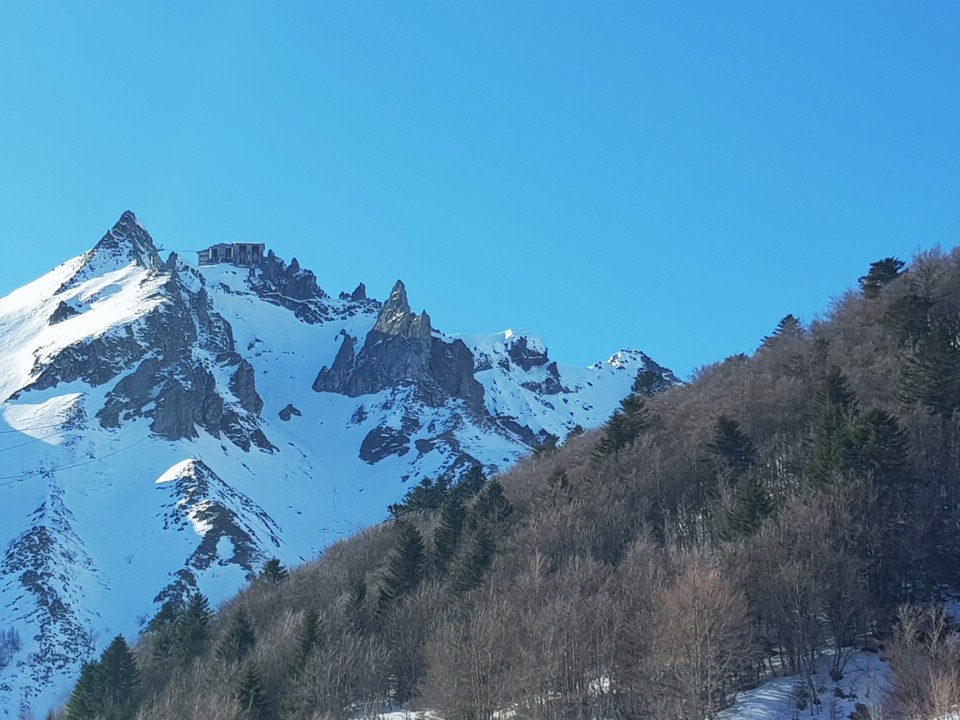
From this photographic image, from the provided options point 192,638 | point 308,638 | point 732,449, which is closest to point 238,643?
point 192,638

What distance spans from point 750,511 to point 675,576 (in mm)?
4587

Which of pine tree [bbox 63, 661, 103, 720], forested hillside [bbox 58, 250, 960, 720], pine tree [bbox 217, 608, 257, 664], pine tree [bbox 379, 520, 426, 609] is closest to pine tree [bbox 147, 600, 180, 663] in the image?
forested hillside [bbox 58, 250, 960, 720]

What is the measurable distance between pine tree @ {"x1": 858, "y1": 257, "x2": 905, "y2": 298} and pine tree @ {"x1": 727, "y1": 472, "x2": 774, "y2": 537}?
3164 cm

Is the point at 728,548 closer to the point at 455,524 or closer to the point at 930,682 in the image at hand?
the point at 930,682

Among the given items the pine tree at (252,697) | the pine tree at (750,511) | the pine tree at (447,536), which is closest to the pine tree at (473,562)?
the pine tree at (447,536)

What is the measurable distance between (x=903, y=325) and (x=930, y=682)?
3166cm

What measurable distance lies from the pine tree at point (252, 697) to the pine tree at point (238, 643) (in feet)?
31.8

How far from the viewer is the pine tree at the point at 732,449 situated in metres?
59.1

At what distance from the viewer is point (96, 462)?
589 ft

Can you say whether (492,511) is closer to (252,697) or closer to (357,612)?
(357,612)

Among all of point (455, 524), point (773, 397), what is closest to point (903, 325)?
point (773, 397)

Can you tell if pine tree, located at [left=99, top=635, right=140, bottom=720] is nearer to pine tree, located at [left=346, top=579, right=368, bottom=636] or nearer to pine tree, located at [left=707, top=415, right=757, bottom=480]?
pine tree, located at [left=346, top=579, right=368, bottom=636]

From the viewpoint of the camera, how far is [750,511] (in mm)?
47938

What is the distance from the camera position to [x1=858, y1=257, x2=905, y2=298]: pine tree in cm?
7569
